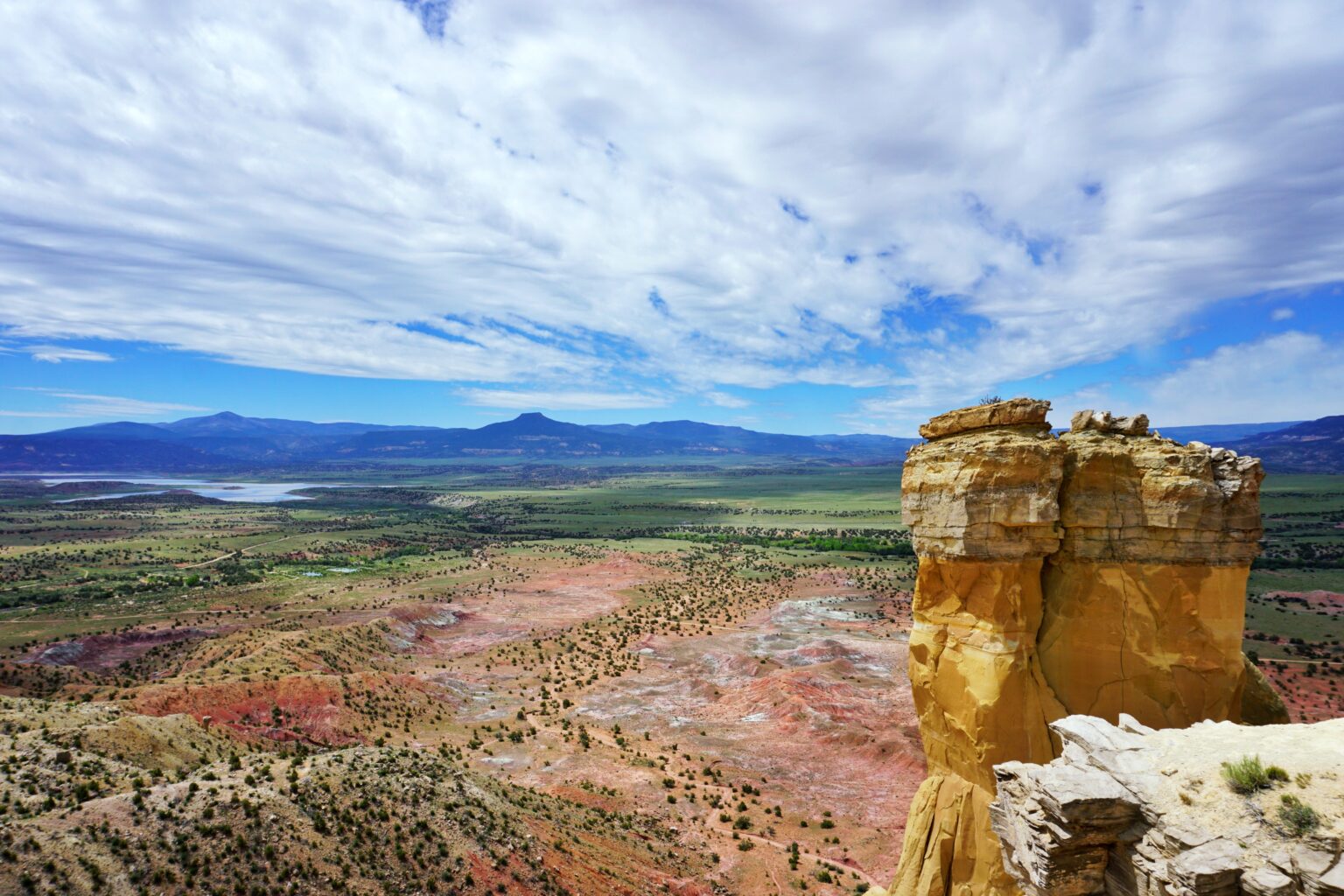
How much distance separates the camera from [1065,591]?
550 inches

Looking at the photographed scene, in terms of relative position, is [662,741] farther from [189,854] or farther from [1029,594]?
[1029,594]

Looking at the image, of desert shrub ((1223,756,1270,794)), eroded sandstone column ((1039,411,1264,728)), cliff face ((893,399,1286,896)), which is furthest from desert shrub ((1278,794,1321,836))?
eroded sandstone column ((1039,411,1264,728))

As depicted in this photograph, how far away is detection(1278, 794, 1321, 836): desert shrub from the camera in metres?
7.65

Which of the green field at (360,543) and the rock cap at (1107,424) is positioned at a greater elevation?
the rock cap at (1107,424)

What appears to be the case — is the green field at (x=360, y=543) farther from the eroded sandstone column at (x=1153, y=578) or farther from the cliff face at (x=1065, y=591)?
the cliff face at (x=1065, y=591)

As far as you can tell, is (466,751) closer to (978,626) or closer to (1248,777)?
(978,626)

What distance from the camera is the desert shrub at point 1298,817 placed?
7.65m

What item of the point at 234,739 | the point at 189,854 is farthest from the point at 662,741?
the point at 189,854

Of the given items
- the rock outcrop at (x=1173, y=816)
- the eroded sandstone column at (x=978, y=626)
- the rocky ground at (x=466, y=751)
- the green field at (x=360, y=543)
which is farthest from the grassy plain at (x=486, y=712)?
the rock outcrop at (x=1173, y=816)

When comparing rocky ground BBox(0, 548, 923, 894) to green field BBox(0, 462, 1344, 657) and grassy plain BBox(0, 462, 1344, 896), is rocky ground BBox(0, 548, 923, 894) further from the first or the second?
green field BBox(0, 462, 1344, 657)

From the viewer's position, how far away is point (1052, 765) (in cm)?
998

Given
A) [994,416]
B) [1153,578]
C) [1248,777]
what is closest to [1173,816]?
[1248,777]

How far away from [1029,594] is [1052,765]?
4.63m

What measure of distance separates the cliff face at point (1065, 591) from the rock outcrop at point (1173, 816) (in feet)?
9.33
